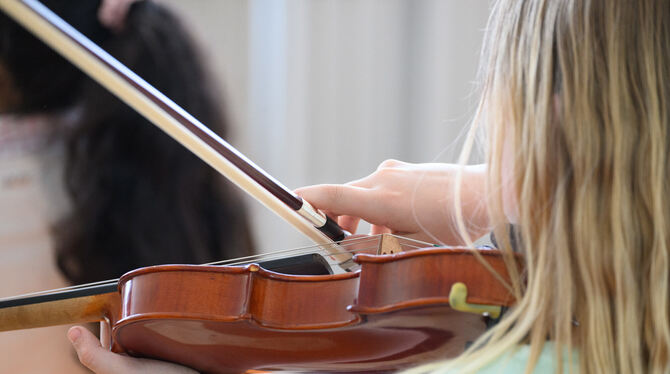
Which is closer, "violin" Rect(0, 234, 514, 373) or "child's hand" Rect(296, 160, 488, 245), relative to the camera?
"violin" Rect(0, 234, 514, 373)

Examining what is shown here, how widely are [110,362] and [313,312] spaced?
227 millimetres

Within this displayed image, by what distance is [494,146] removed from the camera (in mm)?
585

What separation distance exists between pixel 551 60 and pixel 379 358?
325 millimetres

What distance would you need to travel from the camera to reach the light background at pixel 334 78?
1671mm

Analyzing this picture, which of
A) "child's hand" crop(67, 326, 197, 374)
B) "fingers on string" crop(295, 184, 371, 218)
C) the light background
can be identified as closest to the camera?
"child's hand" crop(67, 326, 197, 374)

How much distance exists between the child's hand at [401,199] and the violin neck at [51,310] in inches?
10.5

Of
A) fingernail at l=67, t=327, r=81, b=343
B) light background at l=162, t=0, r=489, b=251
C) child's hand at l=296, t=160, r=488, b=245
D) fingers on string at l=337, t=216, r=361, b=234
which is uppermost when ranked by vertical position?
light background at l=162, t=0, r=489, b=251

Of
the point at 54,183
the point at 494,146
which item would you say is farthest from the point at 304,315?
the point at 54,183

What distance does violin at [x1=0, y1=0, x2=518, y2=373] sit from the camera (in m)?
0.57

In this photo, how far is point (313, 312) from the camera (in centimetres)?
62

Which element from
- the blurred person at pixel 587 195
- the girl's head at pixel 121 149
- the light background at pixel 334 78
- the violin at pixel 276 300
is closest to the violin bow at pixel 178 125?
the violin at pixel 276 300

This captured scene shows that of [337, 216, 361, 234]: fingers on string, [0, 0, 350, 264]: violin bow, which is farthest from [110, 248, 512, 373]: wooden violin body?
[337, 216, 361, 234]: fingers on string

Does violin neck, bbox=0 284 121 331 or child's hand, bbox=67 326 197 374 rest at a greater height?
violin neck, bbox=0 284 121 331

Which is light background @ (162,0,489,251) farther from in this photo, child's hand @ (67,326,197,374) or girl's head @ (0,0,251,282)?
child's hand @ (67,326,197,374)
